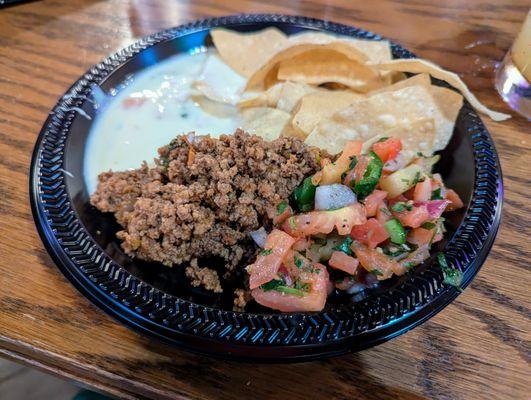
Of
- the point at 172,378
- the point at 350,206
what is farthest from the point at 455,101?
the point at 172,378

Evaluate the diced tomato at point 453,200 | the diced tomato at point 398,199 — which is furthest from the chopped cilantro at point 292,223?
the diced tomato at point 453,200

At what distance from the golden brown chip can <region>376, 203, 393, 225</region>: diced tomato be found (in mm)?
729

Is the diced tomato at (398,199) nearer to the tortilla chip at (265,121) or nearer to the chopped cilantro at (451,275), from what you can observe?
the chopped cilantro at (451,275)

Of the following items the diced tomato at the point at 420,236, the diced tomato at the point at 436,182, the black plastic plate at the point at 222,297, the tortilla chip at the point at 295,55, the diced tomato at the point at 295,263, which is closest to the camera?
the black plastic plate at the point at 222,297

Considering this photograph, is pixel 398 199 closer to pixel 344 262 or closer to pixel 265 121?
pixel 344 262

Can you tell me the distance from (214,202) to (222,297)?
28 cm

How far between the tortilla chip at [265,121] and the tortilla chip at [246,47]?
0.32 meters

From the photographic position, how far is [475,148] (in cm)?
158

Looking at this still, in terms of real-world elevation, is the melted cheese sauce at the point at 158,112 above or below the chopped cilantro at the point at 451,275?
above

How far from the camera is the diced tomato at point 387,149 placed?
1432mm

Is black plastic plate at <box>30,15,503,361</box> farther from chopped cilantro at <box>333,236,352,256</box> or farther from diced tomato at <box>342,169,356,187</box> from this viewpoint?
diced tomato at <box>342,169,356,187</box>

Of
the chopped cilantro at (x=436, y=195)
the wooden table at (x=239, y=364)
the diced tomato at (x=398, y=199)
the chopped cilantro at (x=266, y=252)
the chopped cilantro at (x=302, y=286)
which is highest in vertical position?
the chopped cilantro at (x=436, y=195)

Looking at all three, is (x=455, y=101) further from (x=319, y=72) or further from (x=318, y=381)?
(x=318, y=381)

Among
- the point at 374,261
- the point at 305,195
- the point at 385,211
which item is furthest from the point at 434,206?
the point at 305,195
